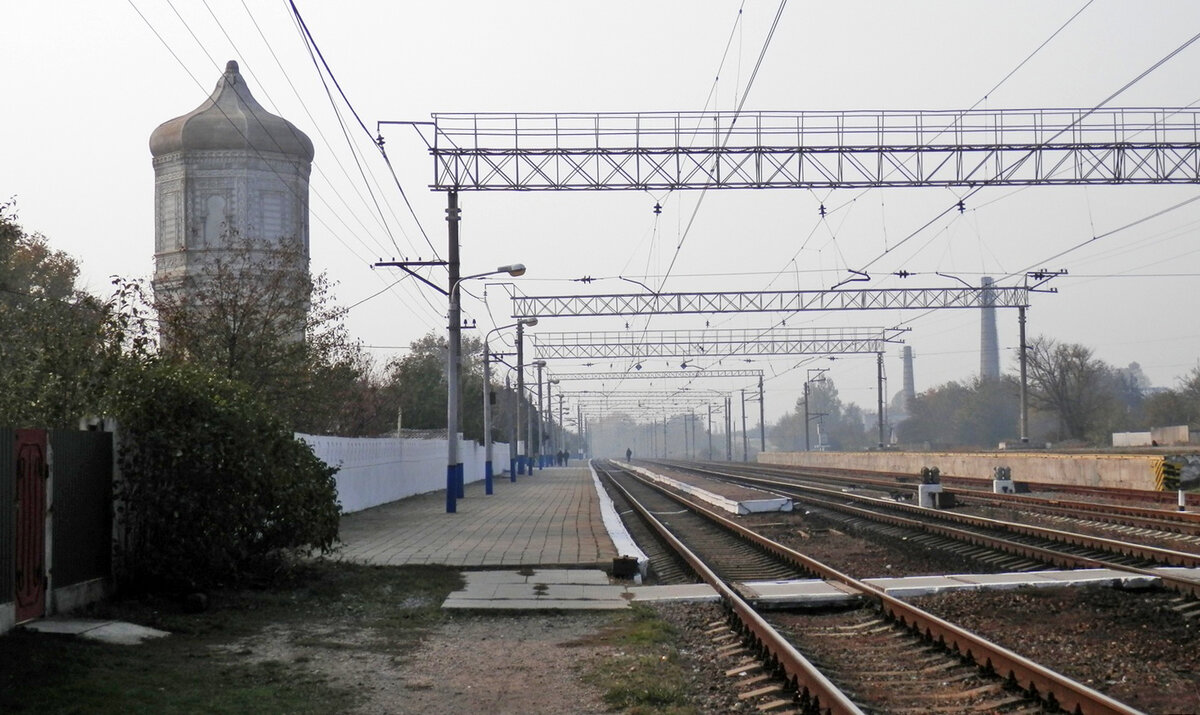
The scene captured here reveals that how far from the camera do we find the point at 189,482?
12844 millimetres

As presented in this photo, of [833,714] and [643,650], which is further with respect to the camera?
[643,650]

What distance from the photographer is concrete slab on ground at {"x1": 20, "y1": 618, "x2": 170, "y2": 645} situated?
1018 cm

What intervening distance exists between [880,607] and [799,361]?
71509 mm

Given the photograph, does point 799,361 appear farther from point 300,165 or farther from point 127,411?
point 127,411

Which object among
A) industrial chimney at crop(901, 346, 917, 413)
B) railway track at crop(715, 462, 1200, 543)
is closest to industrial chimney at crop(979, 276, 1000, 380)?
industrial chimney at crop(901, 346, 917, 413)

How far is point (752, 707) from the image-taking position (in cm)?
809

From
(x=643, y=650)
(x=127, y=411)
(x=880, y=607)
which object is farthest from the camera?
(x=127, y=411)

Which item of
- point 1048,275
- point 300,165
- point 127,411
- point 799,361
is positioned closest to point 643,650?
point 127,411

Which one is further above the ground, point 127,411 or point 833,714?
point 127,411

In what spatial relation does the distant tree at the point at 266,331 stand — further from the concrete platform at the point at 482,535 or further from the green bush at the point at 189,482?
the green bush at the point at 189,482

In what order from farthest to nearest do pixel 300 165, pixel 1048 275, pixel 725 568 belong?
pixel 300 165 < pixel 1048 275 < pixel 725 568

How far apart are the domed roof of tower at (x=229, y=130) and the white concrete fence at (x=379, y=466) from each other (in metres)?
19.8

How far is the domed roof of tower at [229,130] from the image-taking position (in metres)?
59.1

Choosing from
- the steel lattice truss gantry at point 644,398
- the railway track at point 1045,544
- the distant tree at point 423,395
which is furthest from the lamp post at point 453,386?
the steel lattice truss gantry at point 644,398
